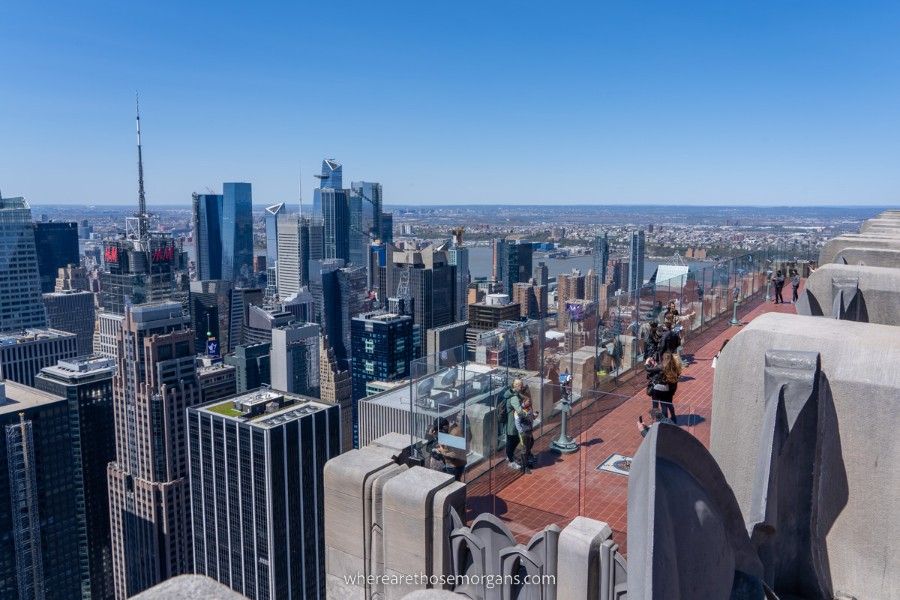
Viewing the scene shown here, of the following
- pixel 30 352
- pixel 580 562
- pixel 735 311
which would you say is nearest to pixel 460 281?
pixel 30 352

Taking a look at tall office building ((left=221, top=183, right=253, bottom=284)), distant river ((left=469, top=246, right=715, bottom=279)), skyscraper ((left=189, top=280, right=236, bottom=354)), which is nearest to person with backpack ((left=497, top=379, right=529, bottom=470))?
skyscraper ((left=189, top=280, right=236, bottom=354))

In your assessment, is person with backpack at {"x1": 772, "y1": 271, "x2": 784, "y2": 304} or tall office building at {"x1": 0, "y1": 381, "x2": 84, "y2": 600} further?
tall office building at {"x1": 0, "y1": 381, "x2": 84, "y2": 600}

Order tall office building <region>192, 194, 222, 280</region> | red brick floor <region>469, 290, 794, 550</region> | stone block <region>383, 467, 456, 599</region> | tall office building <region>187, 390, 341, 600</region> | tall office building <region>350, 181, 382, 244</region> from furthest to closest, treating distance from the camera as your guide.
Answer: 1. tall office building <region>350, 181, 382, 244</region>
2. tall office building <region>192, 194, 222, 280</region>
3. tall office building <region>187, 390, 341, 600</region>
4. red brick floor <region>469, 290, 794, 550</region>
5. stone block <region>383, 467, 456, 599</region>

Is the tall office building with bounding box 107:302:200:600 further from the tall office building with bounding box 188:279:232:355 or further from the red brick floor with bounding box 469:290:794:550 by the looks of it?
the red brick floor with bounding box 469:290:794:550

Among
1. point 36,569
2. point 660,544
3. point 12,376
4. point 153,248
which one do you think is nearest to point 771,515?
point 660,544

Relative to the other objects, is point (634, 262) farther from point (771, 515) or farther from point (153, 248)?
point (771, 515)

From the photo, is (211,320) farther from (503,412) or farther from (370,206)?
(503,412)

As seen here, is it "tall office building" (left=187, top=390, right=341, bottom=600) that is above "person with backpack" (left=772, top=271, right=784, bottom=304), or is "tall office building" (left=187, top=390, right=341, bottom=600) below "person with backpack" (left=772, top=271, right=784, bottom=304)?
below
